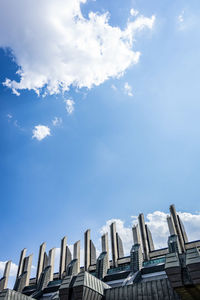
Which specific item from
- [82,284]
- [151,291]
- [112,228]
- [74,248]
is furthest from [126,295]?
[74,248]

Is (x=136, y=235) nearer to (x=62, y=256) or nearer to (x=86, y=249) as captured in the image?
(x=86, y=249)

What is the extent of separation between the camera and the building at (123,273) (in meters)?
12.2

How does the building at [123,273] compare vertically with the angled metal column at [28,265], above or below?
below

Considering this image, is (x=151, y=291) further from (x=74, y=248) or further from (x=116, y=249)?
(x=74, y=248)

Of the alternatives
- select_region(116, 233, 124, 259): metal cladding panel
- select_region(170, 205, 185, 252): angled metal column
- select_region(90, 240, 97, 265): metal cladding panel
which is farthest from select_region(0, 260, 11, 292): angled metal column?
select_region(170, 205, 185, 252): angled metal column

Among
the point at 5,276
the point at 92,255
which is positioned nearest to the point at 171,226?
the point at 92,255

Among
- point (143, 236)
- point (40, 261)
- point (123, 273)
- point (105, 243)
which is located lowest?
point (123, 273)

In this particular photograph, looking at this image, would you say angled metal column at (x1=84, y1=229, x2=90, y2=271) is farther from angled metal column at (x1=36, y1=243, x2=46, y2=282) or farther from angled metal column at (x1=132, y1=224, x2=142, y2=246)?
angled metal column at (x1=36, y1=243, x2=46, y2=282)

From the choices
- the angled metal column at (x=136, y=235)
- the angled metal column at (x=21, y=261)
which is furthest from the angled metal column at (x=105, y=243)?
the angled metal column at (x=21, y=261)

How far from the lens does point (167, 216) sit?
40.4 metres

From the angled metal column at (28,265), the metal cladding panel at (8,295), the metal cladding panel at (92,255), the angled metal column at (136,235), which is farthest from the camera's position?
the angled metal column at (28,265)

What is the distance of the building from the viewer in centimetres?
1216

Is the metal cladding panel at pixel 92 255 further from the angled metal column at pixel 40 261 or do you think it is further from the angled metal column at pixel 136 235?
the angled metal column at pixel 136 235

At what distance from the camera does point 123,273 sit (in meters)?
33.0
